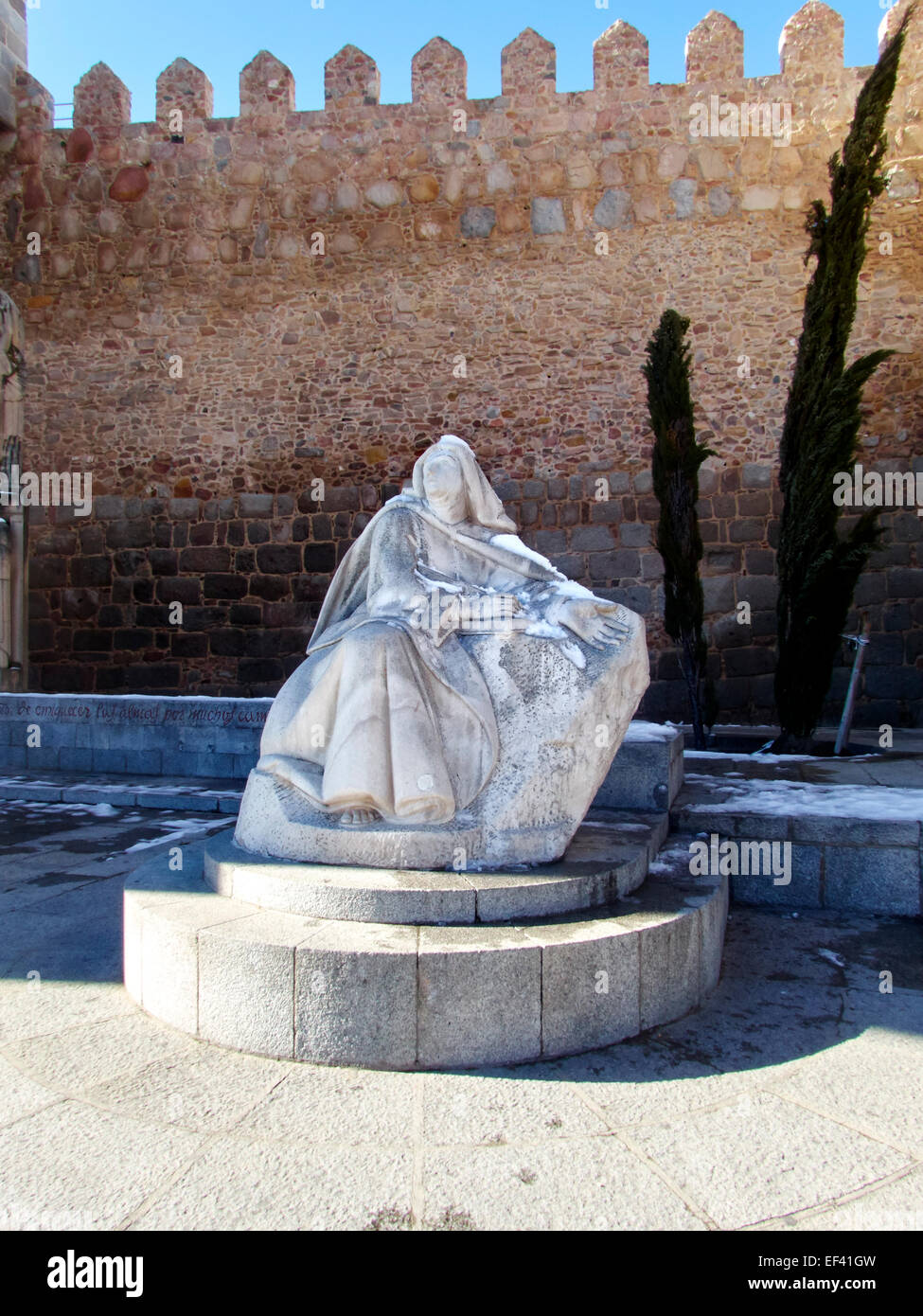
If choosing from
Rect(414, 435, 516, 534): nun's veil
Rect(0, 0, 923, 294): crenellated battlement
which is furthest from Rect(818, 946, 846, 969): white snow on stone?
Rect(0, 0, 923, 294): crenellated battlement

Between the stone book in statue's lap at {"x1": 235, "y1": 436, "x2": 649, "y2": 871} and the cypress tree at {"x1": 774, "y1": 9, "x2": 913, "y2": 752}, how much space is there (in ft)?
13.3

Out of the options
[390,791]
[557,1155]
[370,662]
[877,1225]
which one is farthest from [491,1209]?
[370,662]

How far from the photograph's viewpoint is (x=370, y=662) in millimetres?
2695

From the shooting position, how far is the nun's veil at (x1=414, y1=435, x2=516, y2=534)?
129 inches

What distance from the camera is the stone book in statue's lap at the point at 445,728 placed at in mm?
2641

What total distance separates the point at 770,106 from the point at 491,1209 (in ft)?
36.6

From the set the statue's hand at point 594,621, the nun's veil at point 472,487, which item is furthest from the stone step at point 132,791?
the statue's hand at point 594,621

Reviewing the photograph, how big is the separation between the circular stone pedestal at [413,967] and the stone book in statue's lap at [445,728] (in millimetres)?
144

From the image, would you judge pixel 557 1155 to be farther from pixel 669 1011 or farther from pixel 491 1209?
pixel 669 1011

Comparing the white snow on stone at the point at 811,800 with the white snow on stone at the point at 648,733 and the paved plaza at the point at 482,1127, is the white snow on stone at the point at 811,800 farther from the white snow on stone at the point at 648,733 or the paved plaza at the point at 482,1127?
the paved plaza at the point at 482,1127

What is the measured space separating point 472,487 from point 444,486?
124 millimetres

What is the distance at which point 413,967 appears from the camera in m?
2.15

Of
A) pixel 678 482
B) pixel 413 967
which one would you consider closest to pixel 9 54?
pixel 678 482
